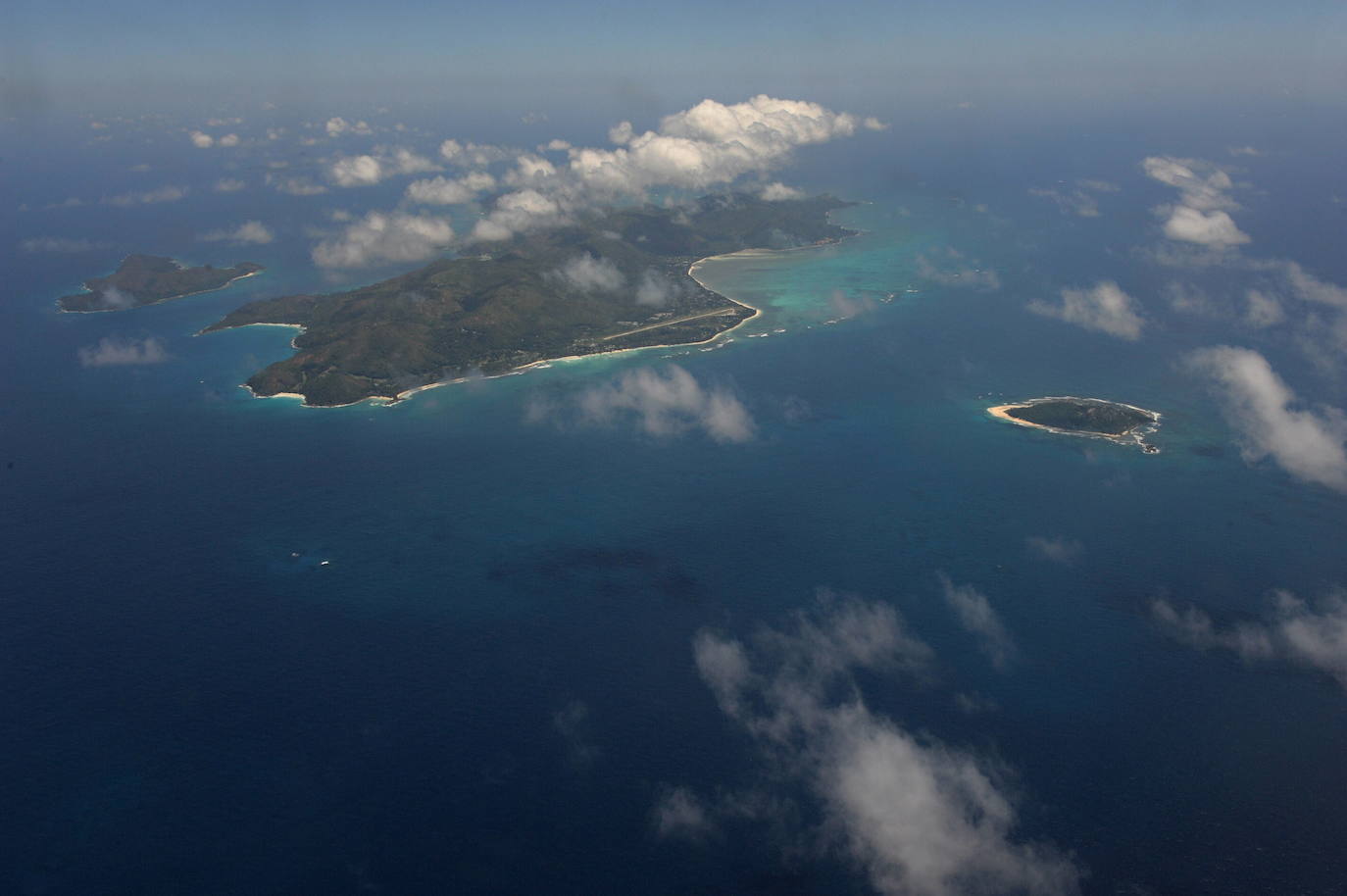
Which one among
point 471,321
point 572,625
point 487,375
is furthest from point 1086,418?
point 471,321

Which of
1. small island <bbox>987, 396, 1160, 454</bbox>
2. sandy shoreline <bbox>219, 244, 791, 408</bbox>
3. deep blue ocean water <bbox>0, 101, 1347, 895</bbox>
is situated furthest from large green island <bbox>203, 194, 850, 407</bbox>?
small island <bbox>987, 396, 1160, 454</bbox>

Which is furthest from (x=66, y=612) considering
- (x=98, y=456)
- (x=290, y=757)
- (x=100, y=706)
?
(x=98, y=456)

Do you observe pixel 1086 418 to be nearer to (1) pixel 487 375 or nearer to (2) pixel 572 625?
(2) pixel 572 625

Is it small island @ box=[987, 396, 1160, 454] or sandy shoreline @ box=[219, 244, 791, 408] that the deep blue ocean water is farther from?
sandy shoreline @ box=[219, 244, 791, 408]

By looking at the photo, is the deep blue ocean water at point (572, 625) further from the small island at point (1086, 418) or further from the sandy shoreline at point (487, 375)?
the sandy shoreline at point (487, 375)

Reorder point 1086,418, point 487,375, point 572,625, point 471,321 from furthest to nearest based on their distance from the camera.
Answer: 1. point 471,321
2. point 487,375
3. point 1086,418
4. point 572,625

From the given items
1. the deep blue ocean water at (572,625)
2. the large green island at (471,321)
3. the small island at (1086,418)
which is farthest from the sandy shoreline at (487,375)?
the small island at (1086,418)
